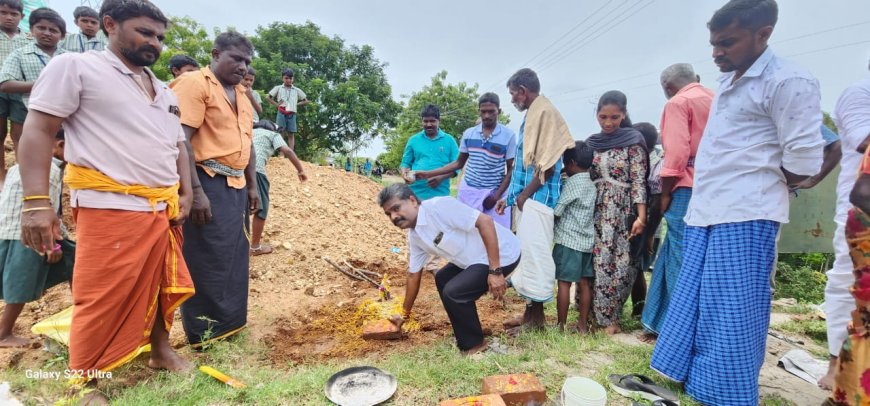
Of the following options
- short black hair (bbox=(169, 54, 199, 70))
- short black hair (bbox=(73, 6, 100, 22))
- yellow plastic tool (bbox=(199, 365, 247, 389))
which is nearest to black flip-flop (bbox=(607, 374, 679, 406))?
yellow plastic tool (bbox=(199, 365, 247, 389))

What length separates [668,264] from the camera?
2766 millimetres

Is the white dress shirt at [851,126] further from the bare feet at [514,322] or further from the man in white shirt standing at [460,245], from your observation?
Answer: the bare feet at [514,322]

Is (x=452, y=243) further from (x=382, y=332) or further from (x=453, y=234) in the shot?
(x=382, y=332)

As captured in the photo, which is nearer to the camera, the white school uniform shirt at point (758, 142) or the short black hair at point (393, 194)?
the white school uniform shirt at point (758, 142)

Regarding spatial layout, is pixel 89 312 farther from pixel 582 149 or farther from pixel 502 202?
pixel 582 149

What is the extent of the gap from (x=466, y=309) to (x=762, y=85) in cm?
206

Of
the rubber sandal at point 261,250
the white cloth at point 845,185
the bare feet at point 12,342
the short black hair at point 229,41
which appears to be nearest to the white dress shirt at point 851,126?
the white cloth at point 845,185

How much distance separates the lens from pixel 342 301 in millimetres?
→ 4082

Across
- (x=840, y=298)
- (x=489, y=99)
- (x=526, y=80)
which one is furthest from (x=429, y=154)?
(x=840, y=298)

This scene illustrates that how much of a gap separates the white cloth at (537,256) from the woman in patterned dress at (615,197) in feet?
1.15

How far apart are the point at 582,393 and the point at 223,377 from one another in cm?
194

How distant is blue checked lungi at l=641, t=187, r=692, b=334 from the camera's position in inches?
107

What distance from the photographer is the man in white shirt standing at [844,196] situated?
2.10 metres

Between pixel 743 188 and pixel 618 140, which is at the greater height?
pixel 618 140
